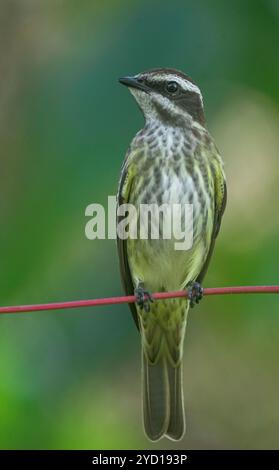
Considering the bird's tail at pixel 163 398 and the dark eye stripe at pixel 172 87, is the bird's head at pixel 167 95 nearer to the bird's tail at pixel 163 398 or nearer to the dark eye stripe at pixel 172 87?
the dark eye stripe at pixel 172 87

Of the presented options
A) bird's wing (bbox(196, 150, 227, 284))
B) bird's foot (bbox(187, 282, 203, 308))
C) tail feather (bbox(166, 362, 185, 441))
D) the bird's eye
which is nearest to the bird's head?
the bird's eye

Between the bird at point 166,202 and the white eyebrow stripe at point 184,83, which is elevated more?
the white eyebrow stripe at point 184,83

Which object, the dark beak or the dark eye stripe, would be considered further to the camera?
the dark eye stripe

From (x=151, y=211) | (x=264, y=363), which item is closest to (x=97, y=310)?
(x=151, y=211)

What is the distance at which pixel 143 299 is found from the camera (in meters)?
5.00

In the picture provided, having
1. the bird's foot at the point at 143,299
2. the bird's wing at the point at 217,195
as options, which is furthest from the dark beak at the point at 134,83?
the bird's foot at the point at 143,299

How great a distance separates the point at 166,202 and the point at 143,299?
0.50 meters

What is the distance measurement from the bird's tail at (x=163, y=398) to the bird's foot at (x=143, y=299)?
0.29m

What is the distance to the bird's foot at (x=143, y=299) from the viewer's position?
16.5 feet

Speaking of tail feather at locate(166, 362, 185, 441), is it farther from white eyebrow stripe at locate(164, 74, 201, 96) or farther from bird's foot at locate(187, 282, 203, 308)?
white eyebrow stripe at locate(164, 74, 201, 96)

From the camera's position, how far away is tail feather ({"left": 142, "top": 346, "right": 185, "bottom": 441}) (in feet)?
16.9

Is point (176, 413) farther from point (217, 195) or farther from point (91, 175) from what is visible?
point (91, 175)

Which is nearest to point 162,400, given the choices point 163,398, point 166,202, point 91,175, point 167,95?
point 163,398

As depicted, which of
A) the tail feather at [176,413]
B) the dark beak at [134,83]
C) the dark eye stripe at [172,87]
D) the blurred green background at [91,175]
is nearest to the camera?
the blurred green background at [91,175]
